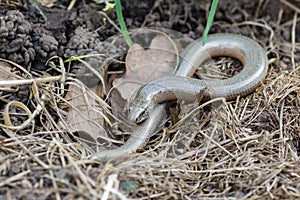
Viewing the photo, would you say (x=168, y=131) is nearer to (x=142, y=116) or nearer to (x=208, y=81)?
(x=142, y=116)

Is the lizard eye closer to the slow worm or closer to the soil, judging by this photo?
the slow worm

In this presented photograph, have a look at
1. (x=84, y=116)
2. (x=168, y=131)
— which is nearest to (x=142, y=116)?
(x=168, y=131)

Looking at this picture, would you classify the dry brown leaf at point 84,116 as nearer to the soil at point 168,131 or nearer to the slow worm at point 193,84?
the soil at point 168,131

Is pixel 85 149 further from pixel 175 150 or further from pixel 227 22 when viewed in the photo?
pixel 227 22

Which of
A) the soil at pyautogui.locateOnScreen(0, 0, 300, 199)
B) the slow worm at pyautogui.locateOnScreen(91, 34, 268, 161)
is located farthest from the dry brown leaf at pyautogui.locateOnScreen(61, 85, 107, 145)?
the slow worm at pyautogui.locateOnScreen(91, 34, 268, 161)

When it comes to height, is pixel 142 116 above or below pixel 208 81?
below

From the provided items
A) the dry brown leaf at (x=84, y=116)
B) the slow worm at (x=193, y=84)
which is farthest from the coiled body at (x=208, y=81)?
the dry brown leaf at (x=84, y=116)

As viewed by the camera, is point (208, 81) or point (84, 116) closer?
point (84, 116)
